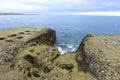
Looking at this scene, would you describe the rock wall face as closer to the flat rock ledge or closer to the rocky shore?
the rocky shore

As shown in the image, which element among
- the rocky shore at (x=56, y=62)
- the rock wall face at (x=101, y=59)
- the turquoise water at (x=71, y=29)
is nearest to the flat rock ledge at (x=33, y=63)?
the rocky shore at (x=56, y=62)

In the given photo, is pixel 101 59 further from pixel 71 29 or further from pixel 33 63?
pixel 71 29

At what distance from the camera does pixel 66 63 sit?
66.3 ft

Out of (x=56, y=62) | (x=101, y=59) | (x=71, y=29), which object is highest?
(x=101, y=59)

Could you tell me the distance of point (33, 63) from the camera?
66.8ft

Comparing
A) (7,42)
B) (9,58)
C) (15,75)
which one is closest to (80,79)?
(15,75)

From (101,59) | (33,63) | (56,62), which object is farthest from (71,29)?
(101,59)

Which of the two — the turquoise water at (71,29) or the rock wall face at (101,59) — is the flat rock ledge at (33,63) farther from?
the turquoise water at (71,29)

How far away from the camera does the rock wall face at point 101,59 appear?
17.5m

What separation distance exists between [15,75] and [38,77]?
1868mm

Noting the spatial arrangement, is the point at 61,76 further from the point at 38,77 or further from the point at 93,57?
the point at 93,57

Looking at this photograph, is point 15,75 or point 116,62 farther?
point 116,62

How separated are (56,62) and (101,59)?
12.3 feet

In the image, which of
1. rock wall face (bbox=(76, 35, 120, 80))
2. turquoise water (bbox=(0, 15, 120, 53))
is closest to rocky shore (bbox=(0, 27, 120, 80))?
rock wall face (bbox=(76, 35, 120, 80))
